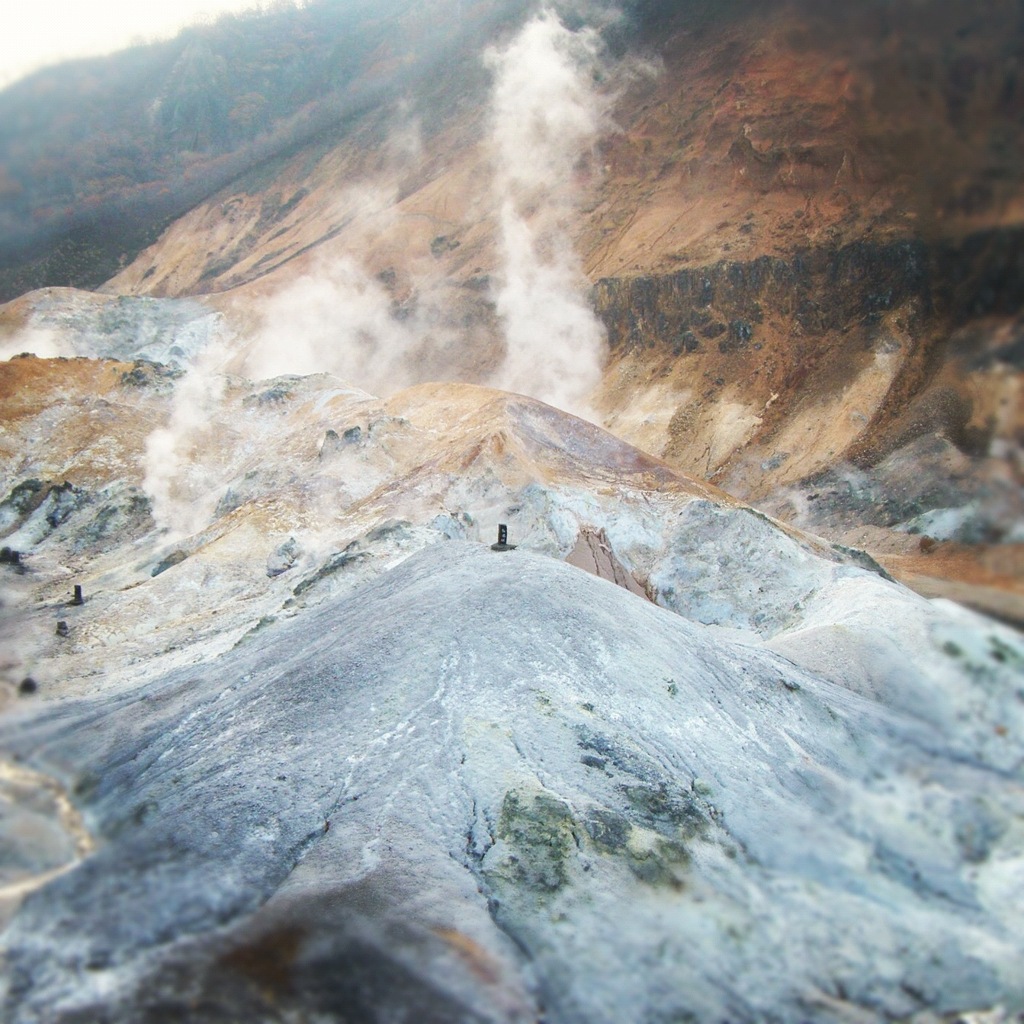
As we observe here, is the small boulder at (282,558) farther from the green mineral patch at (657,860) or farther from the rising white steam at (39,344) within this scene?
the rising white steam at (39,344)

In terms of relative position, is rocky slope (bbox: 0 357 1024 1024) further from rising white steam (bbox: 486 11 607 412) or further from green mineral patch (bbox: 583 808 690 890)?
rising white steam (bbox: 486 11 607 412)

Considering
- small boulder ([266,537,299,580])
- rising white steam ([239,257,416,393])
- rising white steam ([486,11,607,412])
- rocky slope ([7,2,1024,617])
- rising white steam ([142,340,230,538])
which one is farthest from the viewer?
rising white steam ([239,257,416,393])

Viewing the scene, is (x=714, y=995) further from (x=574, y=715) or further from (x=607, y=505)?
(x=607, y=505)

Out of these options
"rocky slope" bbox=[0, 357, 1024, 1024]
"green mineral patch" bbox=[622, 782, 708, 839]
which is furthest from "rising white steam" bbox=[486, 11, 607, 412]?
"green mineral patch" bbox=[622, 782, 708, 839]

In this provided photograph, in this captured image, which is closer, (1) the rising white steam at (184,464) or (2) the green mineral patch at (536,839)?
(2) the green mineral patch at (536,839)

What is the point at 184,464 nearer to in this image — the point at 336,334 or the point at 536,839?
the point at 336,334

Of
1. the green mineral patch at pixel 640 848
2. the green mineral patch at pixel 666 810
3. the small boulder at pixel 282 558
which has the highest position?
the green mineral patch at pixel 640 848

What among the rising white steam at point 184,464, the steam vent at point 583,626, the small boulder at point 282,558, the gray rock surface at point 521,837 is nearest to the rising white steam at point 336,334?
the steam vent at point 583,626
